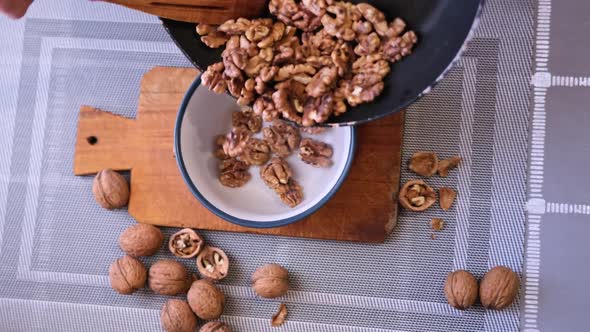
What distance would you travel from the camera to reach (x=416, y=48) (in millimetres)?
859

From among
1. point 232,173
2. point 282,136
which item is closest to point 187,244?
point 232,173

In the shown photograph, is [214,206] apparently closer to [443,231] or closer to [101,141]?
[101,141]

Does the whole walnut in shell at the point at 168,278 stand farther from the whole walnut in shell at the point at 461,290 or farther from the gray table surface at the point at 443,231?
the whole walnut in shell at the point at 461,290

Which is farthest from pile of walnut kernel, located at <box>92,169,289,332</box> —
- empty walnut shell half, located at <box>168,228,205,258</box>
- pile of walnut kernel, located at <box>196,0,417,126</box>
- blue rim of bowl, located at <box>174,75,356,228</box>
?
pile of walnut kernel, located at <box>196,0,417,126</box>

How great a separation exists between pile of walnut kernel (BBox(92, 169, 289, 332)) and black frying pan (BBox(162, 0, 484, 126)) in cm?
33

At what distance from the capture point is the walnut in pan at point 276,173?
1.07 meters

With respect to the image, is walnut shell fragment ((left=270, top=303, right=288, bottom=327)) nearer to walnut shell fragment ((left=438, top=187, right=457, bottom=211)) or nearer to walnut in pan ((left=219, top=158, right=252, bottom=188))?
walnut in pan ((left=219, top=158, right=252, bottom=188))

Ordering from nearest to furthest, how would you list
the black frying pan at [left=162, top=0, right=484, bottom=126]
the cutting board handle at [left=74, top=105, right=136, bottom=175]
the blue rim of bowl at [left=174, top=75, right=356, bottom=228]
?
the black frying pan at [left=162, top=0, right=484, bottom=126] < the blue rim of bowl at [left=174, top=75, right=356, bottom=228] < the cutting board handle at [left=74, top=105, right=136, bottom=175]

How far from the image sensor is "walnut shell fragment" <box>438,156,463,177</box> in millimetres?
1089

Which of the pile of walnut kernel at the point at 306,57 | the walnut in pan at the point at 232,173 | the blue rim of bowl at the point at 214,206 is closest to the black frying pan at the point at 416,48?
the pile of walnut kernel at the point at 306,57

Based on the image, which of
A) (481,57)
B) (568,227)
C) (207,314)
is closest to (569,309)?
(568,227)

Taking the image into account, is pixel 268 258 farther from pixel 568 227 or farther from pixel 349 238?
pixel 568 227

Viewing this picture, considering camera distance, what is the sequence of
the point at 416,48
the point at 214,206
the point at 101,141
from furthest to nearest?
1. the point at 101,141
2. the point at 214,206
3. the point at 416,48

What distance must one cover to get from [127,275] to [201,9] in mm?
502
